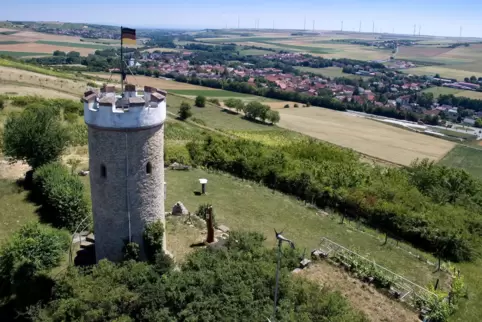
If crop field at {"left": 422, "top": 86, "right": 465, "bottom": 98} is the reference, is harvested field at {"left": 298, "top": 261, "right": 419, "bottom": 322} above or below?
below

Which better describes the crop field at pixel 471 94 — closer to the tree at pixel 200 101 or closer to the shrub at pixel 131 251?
the tree at pixel 200 101

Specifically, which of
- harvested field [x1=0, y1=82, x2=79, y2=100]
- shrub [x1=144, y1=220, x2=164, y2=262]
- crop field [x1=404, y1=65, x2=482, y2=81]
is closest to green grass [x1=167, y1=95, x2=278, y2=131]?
harvested field [x1=0, y1=82, x2=79, y2=100]

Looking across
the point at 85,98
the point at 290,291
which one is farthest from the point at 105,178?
the point at 290,291

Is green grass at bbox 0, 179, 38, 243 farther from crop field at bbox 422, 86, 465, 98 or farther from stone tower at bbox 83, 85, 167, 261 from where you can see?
crop field at bbox 422, 86, 465, 98

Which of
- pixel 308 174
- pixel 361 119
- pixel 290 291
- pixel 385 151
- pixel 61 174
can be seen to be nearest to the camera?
pixel 290 291

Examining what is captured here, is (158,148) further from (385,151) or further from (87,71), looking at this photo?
A: (87,71)

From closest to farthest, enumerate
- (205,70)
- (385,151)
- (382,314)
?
(382,314) → (385,151) → (205,70)
